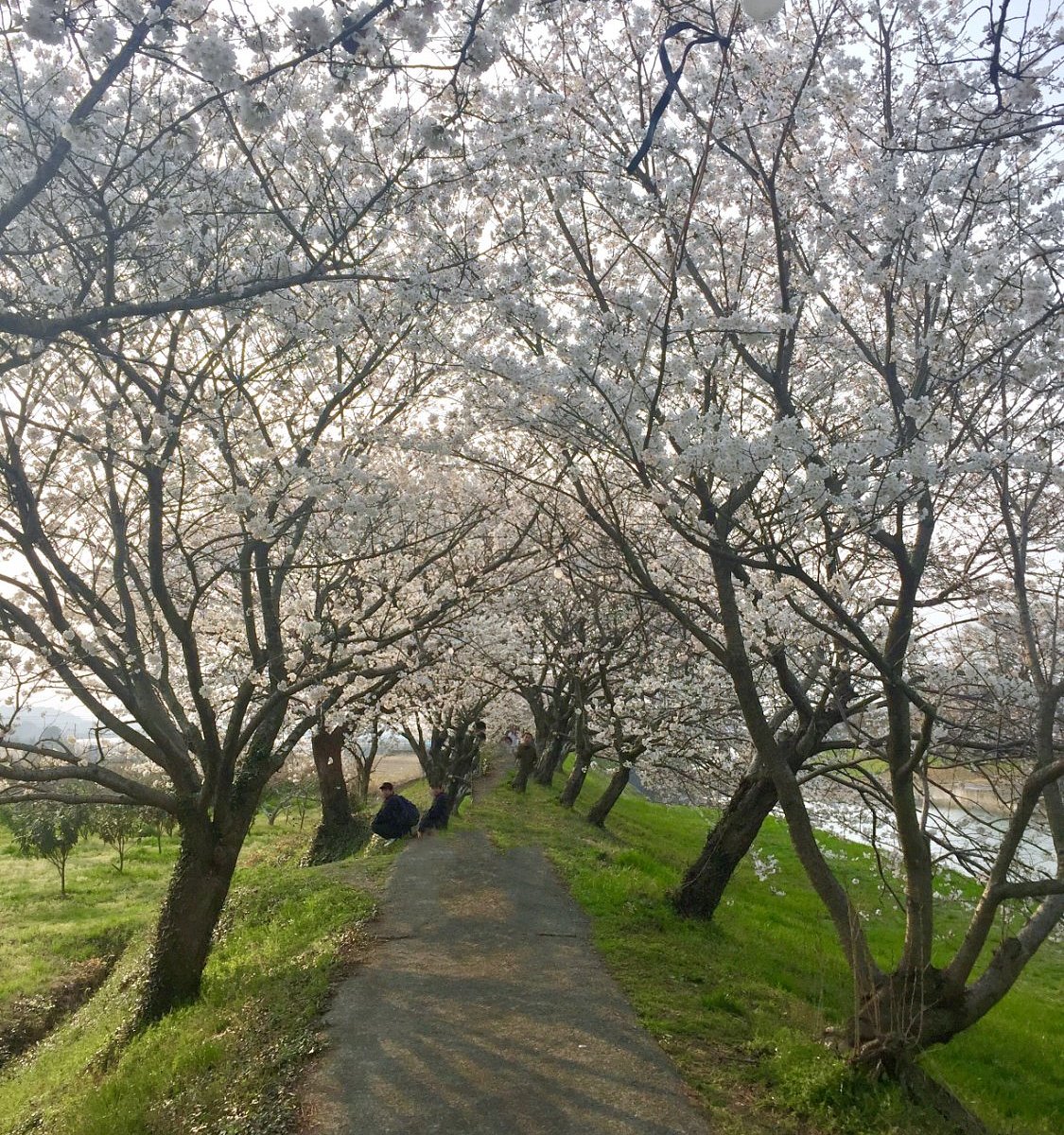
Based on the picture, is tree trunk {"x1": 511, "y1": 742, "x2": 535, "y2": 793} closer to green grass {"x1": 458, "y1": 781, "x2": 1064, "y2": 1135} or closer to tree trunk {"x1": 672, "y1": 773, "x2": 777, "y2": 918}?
green grass {"x1": 458, "y1": 781, "x2": 1064, "y2": 1135}

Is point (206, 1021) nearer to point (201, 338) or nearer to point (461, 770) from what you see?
point (201, 338)

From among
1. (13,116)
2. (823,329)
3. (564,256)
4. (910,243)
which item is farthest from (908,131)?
(13,116)

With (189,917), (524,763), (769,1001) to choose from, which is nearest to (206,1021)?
(189,917)

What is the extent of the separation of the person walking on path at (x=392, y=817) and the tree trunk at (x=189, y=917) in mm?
6451

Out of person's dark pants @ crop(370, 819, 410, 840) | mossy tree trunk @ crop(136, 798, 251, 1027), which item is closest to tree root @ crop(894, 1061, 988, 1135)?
mossy tree trunk @ crop(136, 798, 251, 1027)

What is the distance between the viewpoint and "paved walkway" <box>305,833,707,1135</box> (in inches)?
232

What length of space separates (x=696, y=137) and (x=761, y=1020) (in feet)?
25.0

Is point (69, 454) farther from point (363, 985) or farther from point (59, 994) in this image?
point (59, 994)

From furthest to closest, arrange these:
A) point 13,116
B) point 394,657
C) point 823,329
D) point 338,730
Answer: point 338,730 < point 394,657 < point 823,329 < point 13,116

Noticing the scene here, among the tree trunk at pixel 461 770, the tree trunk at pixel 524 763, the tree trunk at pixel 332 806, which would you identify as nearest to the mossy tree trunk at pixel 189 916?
the tree trunk at pixel 332 806

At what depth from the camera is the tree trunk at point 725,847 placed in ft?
36.0

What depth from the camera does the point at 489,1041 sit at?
716 centimetres

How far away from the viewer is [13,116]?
5.38 meters

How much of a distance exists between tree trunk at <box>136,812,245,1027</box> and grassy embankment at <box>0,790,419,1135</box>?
363mm
